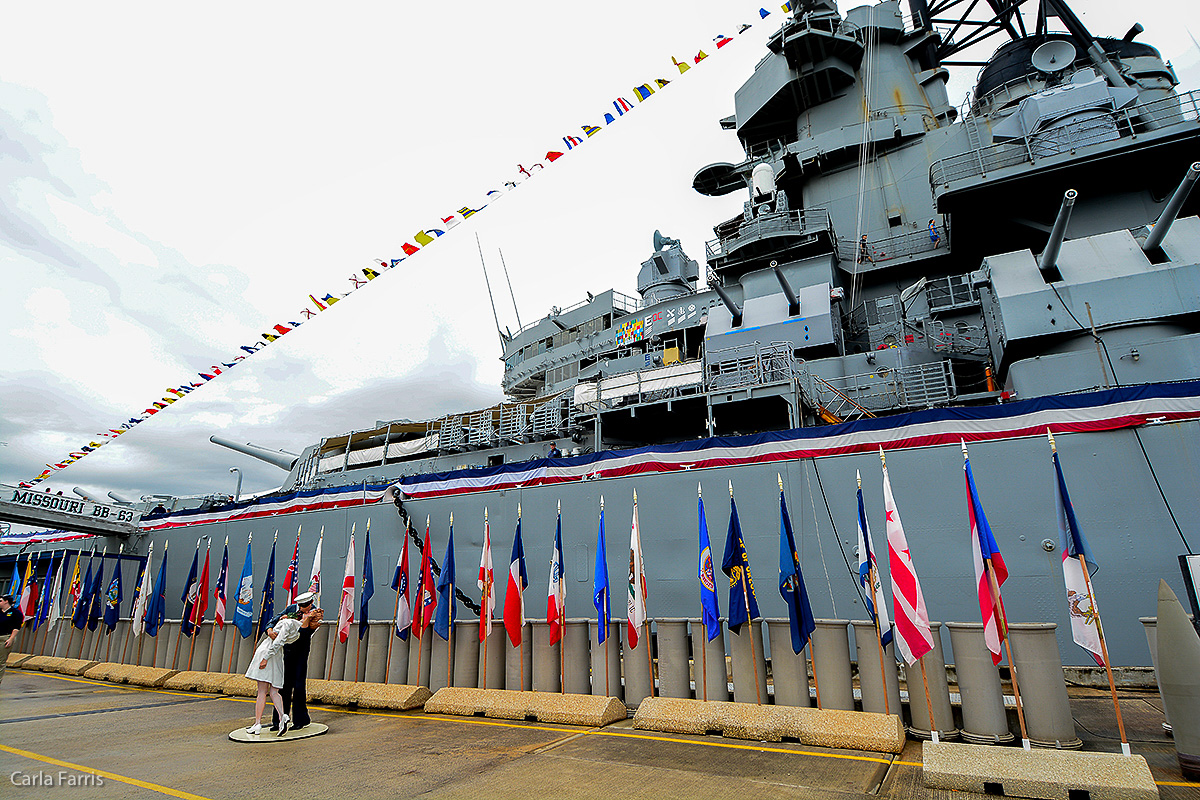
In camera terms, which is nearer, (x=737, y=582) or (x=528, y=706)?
(x=737, y=582)

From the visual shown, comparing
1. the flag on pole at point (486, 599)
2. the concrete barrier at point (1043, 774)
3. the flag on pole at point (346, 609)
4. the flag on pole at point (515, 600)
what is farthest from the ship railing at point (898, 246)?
the flag on pole at point (346, 609)

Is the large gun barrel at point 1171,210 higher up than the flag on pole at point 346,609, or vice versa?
the large gun barrel at point 1171,210

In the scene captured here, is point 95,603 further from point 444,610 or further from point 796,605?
point 796,605

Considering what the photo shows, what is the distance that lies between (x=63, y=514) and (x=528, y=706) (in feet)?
54.6

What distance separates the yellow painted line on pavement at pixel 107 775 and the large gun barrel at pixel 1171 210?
13.2 meters

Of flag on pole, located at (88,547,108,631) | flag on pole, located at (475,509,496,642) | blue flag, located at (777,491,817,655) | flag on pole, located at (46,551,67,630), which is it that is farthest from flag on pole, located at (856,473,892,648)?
flag on pole, located at (46,551,67,630)

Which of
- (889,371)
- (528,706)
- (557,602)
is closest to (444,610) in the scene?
(557,602)

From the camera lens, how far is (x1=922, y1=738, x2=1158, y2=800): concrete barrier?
3.77 metres

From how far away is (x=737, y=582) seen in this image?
22.3 feet

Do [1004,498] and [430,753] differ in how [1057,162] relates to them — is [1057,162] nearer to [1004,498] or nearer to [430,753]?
[1004,498]

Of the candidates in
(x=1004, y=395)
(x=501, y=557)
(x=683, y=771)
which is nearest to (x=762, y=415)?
(x=1004, y=395)

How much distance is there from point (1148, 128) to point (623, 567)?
14281 mm

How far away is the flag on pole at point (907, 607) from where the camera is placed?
18.1ft

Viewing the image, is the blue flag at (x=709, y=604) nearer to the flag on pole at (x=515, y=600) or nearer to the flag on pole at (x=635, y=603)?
the flag on pole at (x=635, y=603)
